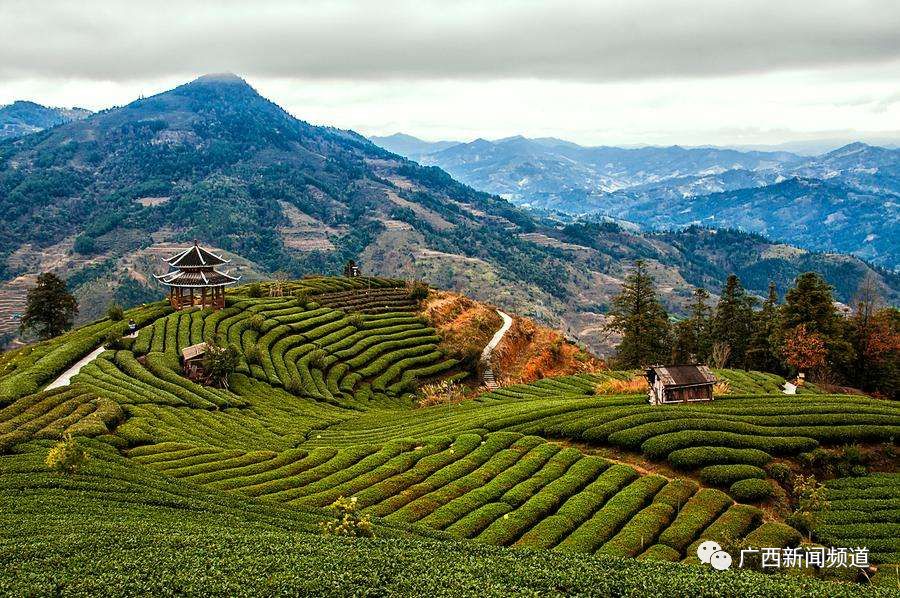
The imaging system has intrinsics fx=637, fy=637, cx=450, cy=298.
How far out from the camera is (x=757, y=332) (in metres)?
81.4

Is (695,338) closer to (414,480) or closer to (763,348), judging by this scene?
(763,348)

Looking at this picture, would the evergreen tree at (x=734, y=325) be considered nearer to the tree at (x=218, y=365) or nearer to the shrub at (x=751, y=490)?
the shrub at (x=751, y=490)

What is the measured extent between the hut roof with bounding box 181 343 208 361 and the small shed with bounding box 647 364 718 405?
126ft

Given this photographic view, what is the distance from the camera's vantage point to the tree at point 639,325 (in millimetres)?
75500

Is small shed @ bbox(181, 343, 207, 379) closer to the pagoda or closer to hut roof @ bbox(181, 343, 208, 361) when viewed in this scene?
hut roof @ bbox(181, 343, 208, 361)

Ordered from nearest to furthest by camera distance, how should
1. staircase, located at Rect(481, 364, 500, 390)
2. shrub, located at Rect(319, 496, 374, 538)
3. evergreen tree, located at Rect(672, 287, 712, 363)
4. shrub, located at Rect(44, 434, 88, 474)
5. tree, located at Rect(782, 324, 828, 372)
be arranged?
shrub, located at Rect(319, 496, 374, 538), shrub, located at Rect(44, 434, 88, 474), tree, located at Rect(782, 324, 828, 372), staircase, located at Rect(481, 364, 500, 390), evergreen tree, located at Rect(672, 287, 712, 363)

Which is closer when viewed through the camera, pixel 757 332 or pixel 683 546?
pixel 683 546

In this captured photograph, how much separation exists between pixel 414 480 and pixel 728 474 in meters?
16.6

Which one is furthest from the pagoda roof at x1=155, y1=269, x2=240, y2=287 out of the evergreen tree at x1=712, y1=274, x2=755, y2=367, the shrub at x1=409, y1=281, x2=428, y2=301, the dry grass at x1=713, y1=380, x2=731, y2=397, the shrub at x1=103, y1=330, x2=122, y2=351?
→ the evergreen tree at x1=712, y1=274, x2=755, y2=367

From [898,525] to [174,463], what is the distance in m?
36.1

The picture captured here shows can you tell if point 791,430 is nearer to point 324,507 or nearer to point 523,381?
point 324,507

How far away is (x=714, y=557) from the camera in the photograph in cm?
2233

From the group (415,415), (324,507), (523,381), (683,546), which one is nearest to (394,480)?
(324,507)

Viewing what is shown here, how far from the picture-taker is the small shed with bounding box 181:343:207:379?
56.7 m
